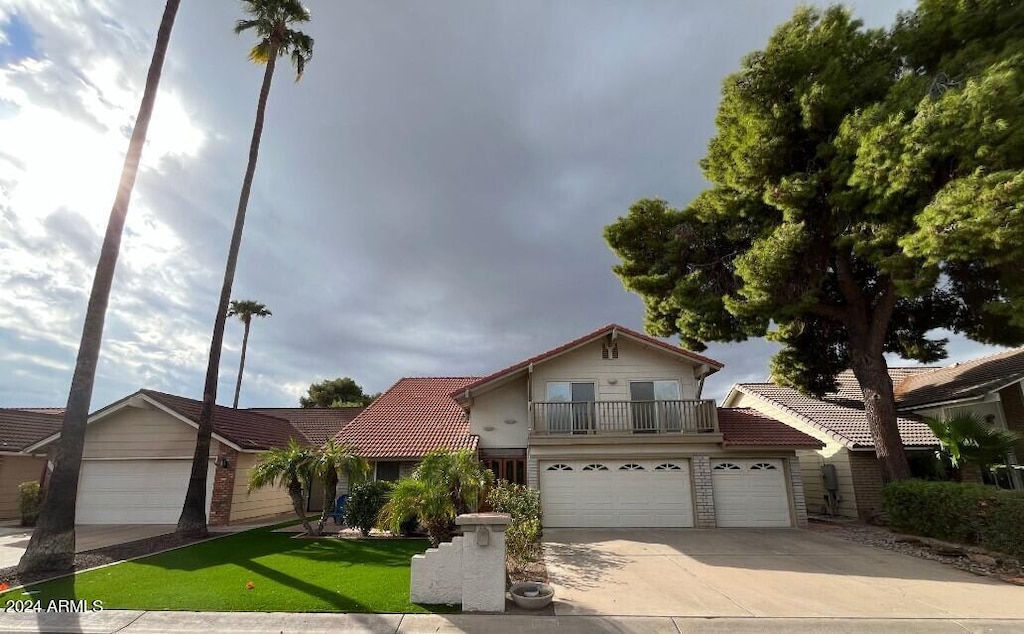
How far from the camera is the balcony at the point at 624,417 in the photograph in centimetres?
1590

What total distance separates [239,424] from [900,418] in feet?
86.4

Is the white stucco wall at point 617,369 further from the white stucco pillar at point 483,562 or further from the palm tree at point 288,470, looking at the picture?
the white stucco pillar at point 483,562

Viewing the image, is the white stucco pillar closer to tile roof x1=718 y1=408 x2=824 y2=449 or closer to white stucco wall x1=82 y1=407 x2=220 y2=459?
tile roof x1=718 y1=408 x2=824 y2=449

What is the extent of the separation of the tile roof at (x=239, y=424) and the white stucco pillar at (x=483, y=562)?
44.1ft

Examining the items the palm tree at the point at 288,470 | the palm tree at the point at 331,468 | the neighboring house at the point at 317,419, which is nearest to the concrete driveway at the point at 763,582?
the palm tree at the point at 331,468

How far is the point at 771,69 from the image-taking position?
15.5m


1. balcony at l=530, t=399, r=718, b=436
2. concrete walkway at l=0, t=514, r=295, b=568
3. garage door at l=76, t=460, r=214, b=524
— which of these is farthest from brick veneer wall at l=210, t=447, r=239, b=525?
balcony at l=530, t=399, r=718, b=436

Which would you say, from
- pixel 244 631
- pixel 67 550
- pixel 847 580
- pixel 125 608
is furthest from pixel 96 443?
pixel 847 580

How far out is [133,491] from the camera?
1705 centimetres

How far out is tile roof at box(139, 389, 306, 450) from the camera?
17.3 metres

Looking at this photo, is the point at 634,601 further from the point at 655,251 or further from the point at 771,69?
the point at 771,69

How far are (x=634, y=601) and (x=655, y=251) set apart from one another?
1343 cm

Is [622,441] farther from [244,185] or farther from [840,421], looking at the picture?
[244,185]

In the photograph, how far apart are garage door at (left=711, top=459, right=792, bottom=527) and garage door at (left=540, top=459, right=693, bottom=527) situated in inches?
40.6
